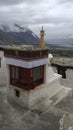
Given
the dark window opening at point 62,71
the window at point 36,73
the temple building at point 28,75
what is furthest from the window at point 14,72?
the dark window opening at point 62,71

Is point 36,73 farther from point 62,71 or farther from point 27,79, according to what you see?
point 62,71

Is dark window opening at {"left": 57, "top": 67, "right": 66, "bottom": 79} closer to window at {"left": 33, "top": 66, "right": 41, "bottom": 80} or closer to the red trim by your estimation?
the red trim

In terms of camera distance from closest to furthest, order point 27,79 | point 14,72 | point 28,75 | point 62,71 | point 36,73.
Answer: point 28,75, point 27,79, point 36,73, point 14,72, point 62,71

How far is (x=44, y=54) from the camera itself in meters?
11.2

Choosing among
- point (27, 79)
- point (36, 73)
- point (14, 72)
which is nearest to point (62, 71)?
point (36, 73)

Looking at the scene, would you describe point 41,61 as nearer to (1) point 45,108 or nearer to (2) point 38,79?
(2) point 38,79

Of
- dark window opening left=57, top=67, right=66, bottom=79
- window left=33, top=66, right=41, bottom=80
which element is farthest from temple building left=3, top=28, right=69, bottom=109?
dark window opening left=57, top=67, right=66, bottom=79

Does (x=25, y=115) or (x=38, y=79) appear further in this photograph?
(x=38, y=79)

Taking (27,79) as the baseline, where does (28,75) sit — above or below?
above

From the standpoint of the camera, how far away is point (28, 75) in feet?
34.2

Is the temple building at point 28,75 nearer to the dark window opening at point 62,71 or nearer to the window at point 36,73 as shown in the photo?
the window at point 36,73

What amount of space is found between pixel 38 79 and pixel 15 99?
1592mm

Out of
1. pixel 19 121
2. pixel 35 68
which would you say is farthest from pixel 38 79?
pixel 19 121

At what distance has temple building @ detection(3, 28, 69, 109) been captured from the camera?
10.3 meters
